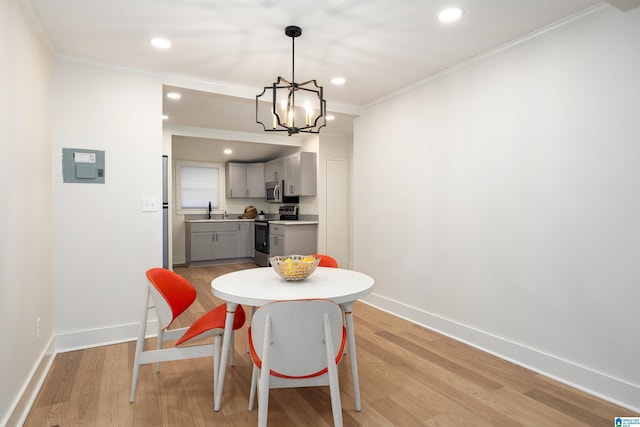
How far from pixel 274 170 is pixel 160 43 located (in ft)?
14.9

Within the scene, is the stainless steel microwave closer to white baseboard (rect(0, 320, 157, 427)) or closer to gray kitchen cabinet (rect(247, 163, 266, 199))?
gray kitchen cabinet (rect(247, 163, 266, 199))

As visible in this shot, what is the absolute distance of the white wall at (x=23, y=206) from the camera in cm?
175

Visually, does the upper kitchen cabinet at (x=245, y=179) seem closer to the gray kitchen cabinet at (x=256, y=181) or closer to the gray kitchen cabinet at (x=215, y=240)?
the gray kitchen cabinet at (x=256, y=181)

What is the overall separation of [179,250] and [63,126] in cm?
479

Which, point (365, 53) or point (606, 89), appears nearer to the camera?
point (606, 89)

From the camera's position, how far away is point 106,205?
9.84 ft

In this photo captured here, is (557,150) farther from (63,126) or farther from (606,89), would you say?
(63,126)

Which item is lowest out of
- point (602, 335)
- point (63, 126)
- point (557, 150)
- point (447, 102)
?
point (602, 335)

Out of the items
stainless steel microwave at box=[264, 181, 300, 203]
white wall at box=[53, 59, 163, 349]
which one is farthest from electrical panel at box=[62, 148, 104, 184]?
stainless steel microwave at box=[264, 181, 300, 203]

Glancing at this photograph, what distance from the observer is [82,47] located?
2709 millimetres

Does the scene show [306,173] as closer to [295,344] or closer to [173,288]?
[173,288]

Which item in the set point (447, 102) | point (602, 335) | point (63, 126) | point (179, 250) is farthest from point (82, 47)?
point (179, 250)

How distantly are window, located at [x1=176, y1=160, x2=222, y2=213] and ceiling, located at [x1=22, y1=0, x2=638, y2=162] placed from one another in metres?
4.43

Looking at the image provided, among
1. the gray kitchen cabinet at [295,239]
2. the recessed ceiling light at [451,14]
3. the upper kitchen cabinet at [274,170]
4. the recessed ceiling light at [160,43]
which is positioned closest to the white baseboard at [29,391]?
the recessed ceiling light at [160,43]
